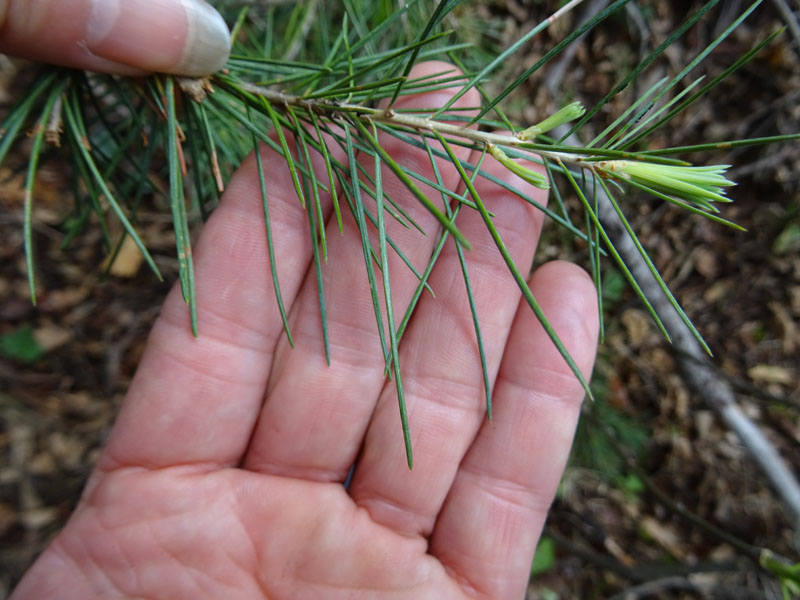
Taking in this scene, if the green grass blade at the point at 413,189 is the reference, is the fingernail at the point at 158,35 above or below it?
above

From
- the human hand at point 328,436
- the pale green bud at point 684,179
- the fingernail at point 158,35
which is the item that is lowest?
the human hand at point 328,436

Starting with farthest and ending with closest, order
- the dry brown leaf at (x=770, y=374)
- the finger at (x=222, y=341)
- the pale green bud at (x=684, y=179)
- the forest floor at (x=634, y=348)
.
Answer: the dry brown leaf at (x=770, y=374)
the forest floor at (x=634, y=348)
the finger at (x=222, y=341)
the pale green bud at (x=684, y=179)

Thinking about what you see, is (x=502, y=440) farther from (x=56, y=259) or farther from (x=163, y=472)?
(x=56, y=259)

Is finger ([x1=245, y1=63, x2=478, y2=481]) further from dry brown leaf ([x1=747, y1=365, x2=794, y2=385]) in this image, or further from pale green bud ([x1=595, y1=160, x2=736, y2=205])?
dry brown leaf ([x1=747, y1=365, x2=794, y2=385])

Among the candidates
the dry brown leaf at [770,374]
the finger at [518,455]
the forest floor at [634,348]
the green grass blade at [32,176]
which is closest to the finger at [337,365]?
the finger at [518,455]

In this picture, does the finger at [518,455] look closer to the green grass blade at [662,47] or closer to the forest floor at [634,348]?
the green grass blade at [662,47]

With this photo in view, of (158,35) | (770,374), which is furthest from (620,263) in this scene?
(770,374)
